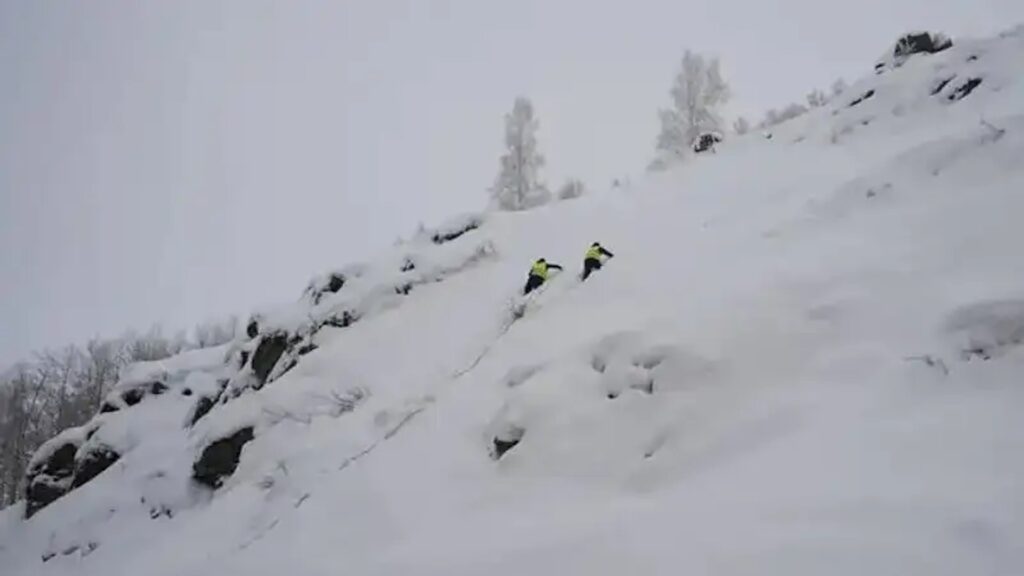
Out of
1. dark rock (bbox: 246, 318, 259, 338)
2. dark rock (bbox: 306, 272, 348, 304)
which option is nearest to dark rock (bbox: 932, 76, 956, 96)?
dark rock (bbox: 306, 272, 348, 304)

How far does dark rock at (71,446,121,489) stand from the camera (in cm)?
1394

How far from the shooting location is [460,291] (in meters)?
13.0

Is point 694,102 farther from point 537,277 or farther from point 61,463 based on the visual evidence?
point 61,463

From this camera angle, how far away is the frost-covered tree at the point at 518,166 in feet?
97.4

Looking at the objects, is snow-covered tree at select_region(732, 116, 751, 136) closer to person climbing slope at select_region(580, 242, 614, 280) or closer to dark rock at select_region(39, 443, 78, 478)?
person climbing slope at select_region(580, 242, 614, 280)

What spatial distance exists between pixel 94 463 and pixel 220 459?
4977 millimetres

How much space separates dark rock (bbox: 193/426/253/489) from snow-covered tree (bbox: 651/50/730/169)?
78.2ft

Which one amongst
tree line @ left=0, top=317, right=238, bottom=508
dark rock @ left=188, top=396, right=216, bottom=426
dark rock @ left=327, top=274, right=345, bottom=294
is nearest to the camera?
dark rock @ left=188, top=396, right=216, bottom=426

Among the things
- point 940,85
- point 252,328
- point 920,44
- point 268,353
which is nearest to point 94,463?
point 252,328

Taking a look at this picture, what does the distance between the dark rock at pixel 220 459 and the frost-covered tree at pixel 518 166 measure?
19570mm

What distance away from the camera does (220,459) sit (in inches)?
443

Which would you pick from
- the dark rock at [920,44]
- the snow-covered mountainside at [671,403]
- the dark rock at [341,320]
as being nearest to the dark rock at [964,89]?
the snow-covered mountainside at [671,403]

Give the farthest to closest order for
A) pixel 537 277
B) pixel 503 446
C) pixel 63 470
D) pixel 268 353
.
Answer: pixel 63 470 → pixel 268 353 → pixel 537 277 → pixel 503 446

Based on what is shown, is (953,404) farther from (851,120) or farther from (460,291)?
(851,120)
